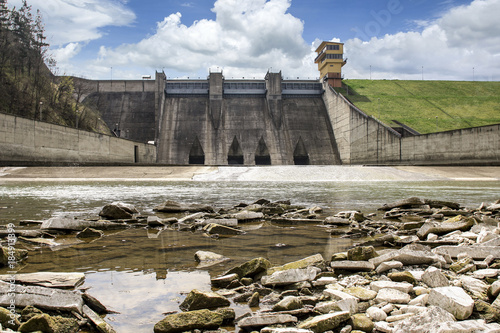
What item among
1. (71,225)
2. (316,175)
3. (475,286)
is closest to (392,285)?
(475,286)

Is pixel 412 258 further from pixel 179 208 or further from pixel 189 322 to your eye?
pixel 179 208

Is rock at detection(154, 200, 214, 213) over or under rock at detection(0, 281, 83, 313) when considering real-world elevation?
under

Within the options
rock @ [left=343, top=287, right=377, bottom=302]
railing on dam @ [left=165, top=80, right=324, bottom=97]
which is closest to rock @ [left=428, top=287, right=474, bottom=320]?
rock @ [left=343, top=287, right=377, bottom=302]

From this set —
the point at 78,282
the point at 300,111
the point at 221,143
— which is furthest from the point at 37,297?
the point at 300,111

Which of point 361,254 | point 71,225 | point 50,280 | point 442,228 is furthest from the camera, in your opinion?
point 71,225

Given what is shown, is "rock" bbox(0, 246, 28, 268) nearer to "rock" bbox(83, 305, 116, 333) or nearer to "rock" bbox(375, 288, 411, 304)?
"rock" bbox(83, 305, 116, 333)

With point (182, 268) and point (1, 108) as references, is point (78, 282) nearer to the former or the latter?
point (182, 268)

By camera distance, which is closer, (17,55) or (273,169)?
(273,169)

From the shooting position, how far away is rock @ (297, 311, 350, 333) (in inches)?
119

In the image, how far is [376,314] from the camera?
318cm

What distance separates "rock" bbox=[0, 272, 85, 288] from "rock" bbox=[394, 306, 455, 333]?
10.2 ft

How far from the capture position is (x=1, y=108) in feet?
140

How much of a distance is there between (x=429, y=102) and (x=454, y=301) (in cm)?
6059

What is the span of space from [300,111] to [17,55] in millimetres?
40325
